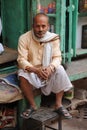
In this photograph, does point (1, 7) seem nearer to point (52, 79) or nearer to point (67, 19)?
point (67, 19)

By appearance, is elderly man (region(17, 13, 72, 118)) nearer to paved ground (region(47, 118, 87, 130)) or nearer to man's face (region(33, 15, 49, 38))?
man's face (region(33, 15, 49, 38))

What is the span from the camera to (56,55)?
3.87m

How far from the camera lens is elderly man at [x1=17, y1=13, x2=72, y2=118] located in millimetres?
3748

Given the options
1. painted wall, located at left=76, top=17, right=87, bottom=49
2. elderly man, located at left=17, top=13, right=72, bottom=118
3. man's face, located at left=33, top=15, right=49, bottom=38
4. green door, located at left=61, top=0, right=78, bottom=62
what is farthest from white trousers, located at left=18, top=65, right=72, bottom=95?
painted wall, located at left=76, top=17, right=87, bottom=49

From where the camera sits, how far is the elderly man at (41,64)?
3748mm

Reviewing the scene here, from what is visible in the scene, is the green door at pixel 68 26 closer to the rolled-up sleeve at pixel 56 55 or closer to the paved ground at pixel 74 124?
the rolled-up sleeve at pixel 56 55

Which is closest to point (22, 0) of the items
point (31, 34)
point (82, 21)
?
point (31, 34)

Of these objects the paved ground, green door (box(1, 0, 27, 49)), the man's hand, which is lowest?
the paved ground

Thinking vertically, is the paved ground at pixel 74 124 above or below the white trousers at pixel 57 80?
below

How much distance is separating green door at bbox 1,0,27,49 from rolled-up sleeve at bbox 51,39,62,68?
61 cm

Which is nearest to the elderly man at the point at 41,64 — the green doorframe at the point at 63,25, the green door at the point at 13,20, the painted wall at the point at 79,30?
the green doorframe at the point at 63,25

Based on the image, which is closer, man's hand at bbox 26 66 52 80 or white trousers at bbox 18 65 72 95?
man's hand at bbox 26 66 52 80

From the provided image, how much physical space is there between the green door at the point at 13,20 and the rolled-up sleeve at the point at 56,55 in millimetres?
606

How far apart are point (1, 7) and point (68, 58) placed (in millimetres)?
1051
